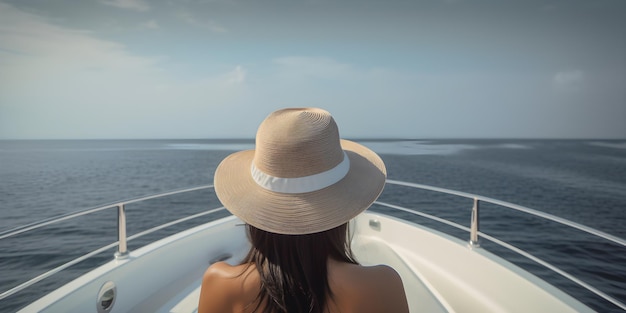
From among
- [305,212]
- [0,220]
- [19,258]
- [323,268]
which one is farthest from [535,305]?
[0,220]

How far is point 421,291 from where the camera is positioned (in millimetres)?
2180

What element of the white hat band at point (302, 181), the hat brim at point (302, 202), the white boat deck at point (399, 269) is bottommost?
the white boat deck at point (399, 269)

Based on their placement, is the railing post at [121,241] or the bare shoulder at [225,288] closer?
the bare shoulder at [225,288]

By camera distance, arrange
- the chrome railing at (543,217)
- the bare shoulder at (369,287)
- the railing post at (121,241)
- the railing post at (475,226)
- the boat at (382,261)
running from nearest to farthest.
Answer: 1. the bare shoulder at (369,287)
2. the chrome railing at (543,217)
3. the boat at (382,261)
4. the railing post at (121,241)
5. the railing post at (475,226)

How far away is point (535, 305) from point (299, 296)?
1626 millimetres

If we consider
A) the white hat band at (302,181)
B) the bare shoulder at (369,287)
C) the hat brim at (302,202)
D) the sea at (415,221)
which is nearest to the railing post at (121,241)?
the hat brim at (302,202)

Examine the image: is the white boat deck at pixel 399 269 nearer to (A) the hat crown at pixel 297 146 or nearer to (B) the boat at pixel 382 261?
(B) the boat at pixel 382 261

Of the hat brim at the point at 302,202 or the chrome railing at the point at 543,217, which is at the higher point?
the hat brim at the point at 302,202

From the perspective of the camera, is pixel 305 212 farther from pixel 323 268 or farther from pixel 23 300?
pixel 23 300

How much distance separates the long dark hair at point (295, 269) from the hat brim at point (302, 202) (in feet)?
0.24

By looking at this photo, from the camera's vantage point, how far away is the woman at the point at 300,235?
810mm

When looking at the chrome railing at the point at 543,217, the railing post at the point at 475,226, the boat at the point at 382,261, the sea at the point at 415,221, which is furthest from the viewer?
the sea at the point at 415,221

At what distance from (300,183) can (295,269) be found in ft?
0.82

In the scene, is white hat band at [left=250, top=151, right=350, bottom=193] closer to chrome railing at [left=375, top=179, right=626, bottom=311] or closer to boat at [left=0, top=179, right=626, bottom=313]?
boat at [left=0, top=179, right=626, bottom=313]
